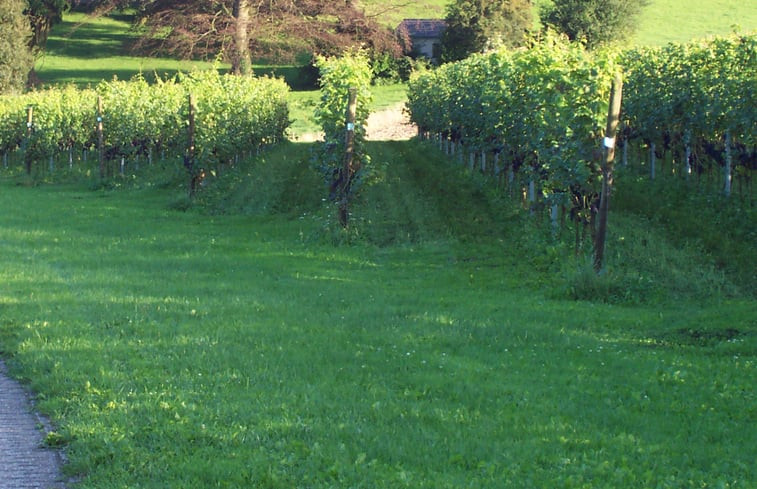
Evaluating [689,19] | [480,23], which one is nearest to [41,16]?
[480,23]

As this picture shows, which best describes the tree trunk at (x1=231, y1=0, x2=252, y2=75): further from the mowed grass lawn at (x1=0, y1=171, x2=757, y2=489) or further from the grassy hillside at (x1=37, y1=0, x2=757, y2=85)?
the mowed grass lawn at (x1=0, y1=171, x2=757, y2=489)

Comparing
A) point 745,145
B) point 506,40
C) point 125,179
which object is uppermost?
point 506,40

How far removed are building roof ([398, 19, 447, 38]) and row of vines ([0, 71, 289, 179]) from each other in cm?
3646

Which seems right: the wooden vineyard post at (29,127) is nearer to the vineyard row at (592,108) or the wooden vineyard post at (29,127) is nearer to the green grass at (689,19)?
the vineyard row at (592,108)

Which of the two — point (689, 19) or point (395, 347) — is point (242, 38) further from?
point (689, 19)

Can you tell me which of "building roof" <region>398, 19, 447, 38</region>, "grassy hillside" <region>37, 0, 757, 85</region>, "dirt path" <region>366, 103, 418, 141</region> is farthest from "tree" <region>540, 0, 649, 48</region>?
"building roof" <region>398, 19, 447, 38</region>

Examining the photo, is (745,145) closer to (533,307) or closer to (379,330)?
(533,307)

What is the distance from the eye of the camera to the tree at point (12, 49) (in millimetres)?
50094

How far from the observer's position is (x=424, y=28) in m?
71.8

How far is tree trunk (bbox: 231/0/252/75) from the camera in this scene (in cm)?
4572

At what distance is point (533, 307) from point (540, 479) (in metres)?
5.48

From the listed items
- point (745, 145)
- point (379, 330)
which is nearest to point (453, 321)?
point (379, 330)

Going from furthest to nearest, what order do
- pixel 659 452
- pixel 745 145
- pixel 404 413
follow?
pixel 745 145
pixel 404 413
pixel 659 452

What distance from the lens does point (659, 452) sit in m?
5.88
